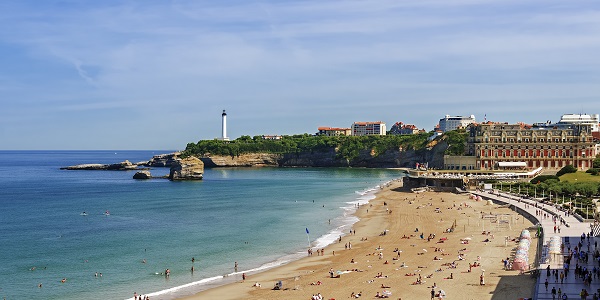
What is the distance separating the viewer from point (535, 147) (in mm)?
105562

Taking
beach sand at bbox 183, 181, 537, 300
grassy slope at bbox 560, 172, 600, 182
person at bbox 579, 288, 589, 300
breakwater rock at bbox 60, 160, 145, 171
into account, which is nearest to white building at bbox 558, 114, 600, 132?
grassy slope at bbox 560, 172, 600, 182

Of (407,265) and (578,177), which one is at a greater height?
(578,177)

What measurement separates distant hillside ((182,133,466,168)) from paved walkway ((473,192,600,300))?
102683 mm

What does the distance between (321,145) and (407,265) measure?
474 feet

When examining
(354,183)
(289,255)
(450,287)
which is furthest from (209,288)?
(354,183)

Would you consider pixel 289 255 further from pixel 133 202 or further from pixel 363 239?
pixel 133 202

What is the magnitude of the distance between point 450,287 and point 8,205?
66575mm

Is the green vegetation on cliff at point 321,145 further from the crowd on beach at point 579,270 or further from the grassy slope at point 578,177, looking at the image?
the crowd on beach at point 579,270

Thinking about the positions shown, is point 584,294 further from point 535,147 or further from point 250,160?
point 250,160

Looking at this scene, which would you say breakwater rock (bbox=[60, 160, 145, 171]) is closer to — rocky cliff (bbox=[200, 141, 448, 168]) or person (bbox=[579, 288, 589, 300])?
rocky cliff (bbox=[200, 141, 448, 168])

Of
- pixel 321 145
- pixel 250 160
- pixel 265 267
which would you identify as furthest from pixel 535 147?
pixel 250 160

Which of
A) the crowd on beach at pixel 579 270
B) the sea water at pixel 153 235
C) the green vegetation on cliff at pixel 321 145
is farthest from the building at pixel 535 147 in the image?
the crowd on beach at pixel 579 270

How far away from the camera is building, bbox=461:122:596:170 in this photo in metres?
104

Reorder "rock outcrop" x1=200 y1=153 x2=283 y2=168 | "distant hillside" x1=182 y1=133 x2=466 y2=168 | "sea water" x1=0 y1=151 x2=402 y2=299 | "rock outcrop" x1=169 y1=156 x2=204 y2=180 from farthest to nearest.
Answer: "rock outcrop" x1=200 y1=153 x2=283 y2=168 < "distant hillside" x1=182 y1=133 x2=466 y2=168 < "rock outcrop" x1=169 y1=156 x2=204 y2=180 < "sea water" x1=0 y1=151 x2=402 y2=299
